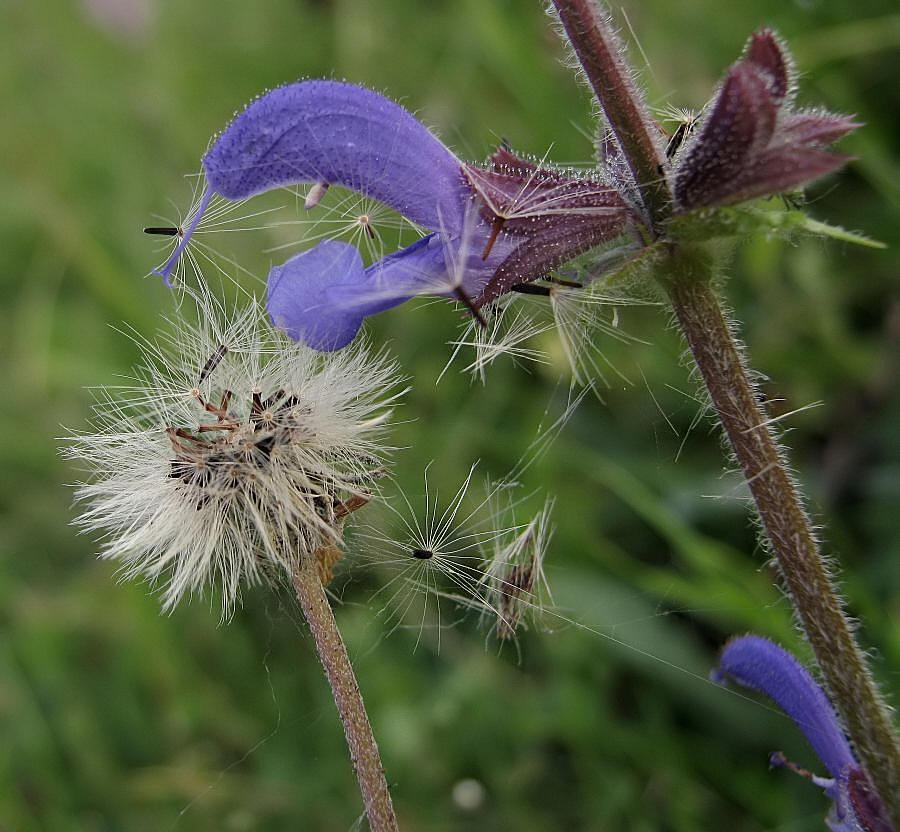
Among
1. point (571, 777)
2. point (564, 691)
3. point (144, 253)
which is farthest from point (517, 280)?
point (144, 253)

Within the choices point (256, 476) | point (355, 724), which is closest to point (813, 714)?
point (355, 724)

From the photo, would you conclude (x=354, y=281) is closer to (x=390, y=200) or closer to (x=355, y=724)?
(x=390, y=200)

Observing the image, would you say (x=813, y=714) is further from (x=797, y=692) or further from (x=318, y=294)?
(x=318, y=294)


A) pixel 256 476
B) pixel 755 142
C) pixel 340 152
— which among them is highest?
pixel 340 152

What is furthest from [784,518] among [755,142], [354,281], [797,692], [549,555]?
[549,555]

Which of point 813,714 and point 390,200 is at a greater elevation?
point 390,200

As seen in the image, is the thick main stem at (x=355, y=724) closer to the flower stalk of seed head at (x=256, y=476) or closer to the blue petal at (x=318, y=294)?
the flower stalk of seed head at (x=256, y=476)

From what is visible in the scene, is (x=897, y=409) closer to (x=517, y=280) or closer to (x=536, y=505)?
(x=536, y=505)

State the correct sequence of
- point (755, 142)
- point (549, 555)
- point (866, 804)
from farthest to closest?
point (549, 555) < point (866, 804) < point (755, 142)

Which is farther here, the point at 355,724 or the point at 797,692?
the point at 797,692

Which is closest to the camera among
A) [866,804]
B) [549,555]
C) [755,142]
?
[755,142]
